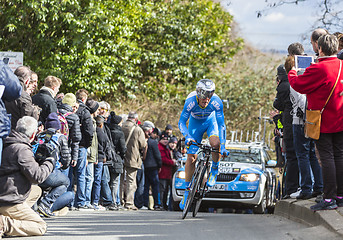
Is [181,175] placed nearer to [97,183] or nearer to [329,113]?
[97,183]

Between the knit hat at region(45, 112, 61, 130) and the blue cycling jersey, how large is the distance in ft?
6.67

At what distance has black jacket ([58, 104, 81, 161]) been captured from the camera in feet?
39.1

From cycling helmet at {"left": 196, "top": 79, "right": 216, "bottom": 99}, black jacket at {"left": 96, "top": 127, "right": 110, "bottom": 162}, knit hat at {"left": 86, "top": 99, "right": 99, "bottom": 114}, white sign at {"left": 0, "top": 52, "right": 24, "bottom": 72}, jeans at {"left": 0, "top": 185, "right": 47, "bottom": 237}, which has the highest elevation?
white sign at {"left": 0, "top": 52, "right": 24, "bottom": 72}

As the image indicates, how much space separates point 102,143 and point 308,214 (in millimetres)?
6476

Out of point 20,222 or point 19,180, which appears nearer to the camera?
point 19,180

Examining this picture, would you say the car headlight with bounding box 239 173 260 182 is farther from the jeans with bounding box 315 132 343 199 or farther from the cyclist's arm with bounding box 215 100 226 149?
the jeans with bounding box 315 132 343 199

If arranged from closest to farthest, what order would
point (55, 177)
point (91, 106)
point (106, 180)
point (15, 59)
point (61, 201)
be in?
point (55, 177) < point (61, 201) < point (91, 106) < point (15, 59) < point (106, 180)

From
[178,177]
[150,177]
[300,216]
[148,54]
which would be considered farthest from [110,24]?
[300,216]

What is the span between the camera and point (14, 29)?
22594 mm

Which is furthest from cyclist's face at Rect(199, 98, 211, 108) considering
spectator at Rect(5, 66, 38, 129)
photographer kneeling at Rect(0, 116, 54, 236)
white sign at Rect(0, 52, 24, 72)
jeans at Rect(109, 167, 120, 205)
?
white sign at Rect(0, 52, 24, 72)

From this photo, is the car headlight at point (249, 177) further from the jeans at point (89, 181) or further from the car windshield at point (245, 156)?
the jeans at point (89, 181)

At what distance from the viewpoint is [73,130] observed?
39.3ft

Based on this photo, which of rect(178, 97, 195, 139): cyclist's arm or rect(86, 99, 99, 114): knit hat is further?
rect(86, 99, 99, 114): knit hat

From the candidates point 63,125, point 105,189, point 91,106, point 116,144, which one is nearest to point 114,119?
point 116,144
